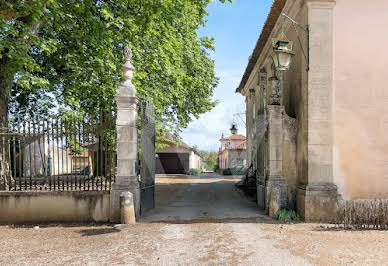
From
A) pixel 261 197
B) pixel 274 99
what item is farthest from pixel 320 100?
pixel 261 197

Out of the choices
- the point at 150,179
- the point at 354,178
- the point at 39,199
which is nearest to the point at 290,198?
the point at 354,178

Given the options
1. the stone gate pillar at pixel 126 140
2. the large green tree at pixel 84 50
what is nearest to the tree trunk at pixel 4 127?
the large green tree at pixel 84 50

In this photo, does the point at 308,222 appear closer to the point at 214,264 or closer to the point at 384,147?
the point at 384,147

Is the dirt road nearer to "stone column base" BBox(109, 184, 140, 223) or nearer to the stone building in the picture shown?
"stone column base" BBox(109, 184, 140, 223)

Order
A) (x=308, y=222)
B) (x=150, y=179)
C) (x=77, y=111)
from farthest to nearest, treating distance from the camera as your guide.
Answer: (x=77, y=111)
(x=150, y=179)
(x=308, y=222)

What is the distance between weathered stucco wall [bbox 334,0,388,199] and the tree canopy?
4.86 metres

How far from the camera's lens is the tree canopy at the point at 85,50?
23.6ft

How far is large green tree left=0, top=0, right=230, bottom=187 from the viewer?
719 centimetres

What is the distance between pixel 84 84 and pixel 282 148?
6735 millimetres

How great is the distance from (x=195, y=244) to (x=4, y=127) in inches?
236

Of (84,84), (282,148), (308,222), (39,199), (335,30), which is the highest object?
(335,30)

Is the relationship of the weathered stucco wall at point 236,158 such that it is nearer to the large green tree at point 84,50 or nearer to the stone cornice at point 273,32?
the stone cornice at point 273,32

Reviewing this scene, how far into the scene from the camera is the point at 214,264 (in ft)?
13.8

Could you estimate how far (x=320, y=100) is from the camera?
704cm
